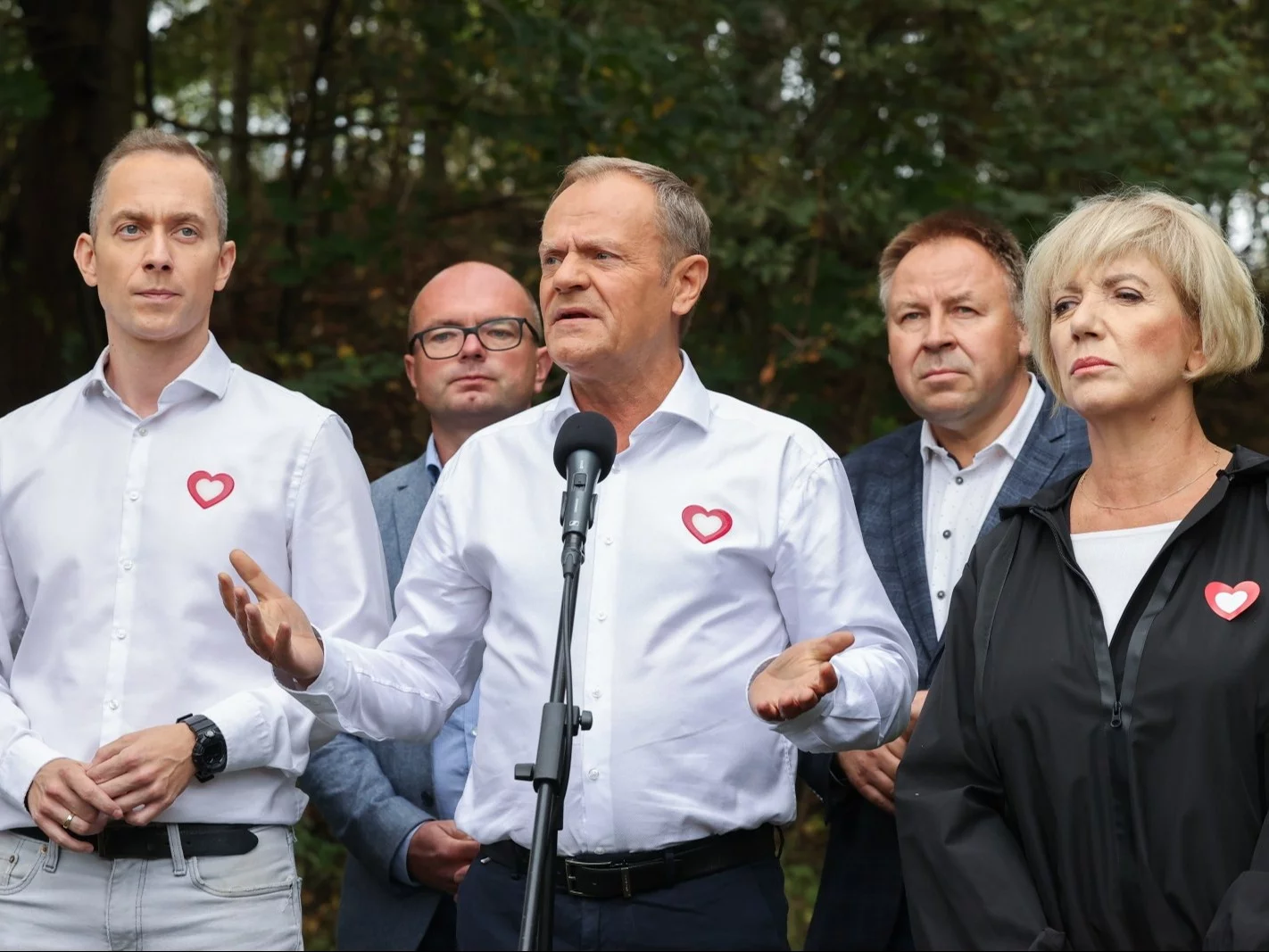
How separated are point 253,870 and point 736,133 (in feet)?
16.8

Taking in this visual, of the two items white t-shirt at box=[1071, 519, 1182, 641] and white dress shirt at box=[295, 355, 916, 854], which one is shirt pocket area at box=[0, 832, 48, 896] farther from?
white t-shirt at box=[1071, 519, 1182, 641]

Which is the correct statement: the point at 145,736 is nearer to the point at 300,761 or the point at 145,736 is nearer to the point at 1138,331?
the point at 300,761

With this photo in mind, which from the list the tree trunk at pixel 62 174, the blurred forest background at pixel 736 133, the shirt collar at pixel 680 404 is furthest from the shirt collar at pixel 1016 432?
the tree trunk at pixel 62 174

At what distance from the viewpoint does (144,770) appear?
138 inches

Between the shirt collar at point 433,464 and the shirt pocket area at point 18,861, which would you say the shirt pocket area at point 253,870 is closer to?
the shirt pocket area at point 18,861

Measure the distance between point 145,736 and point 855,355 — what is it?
518 centimetres

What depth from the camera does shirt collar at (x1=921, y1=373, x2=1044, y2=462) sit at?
4449 mm

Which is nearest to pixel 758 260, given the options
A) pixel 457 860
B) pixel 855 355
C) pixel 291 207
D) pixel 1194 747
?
pixel 855 355

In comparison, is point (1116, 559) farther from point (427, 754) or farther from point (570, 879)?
point (427, 754)

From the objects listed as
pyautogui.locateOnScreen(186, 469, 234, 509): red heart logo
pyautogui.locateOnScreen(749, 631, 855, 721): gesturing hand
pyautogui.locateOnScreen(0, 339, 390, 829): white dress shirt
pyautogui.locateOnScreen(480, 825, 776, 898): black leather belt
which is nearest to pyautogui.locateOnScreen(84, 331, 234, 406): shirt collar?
pyautogui.locateOnScreen(0, 339, 390, 829): white dress shirt

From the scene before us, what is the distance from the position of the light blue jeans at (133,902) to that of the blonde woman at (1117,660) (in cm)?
145

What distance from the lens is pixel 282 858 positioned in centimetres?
374

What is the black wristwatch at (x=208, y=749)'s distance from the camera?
3.56 metres

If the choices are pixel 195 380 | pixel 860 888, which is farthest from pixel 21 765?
pixel 860 888
